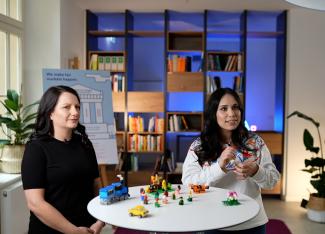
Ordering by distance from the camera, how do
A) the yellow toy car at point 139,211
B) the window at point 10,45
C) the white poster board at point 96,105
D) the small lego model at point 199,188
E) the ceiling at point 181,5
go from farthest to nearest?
the ceiling at point 181,5 < the window at point 10,45 < the white poster board at point 96,105 < the small lego model at point 199,188 < the yellow toy car at point 139,211

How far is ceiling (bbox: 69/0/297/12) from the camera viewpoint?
15.8 feet

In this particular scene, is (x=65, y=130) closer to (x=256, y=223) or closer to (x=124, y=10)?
(x=256, y=223)

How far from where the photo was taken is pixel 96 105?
3699mm

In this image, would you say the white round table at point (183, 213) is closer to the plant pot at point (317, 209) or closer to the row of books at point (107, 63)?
the plant pot at point (317, 209)

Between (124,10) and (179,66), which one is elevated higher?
(124,10)

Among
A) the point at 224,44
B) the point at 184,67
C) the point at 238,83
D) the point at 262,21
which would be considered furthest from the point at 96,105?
the point at 262,21

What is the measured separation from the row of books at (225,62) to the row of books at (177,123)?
0.84 m

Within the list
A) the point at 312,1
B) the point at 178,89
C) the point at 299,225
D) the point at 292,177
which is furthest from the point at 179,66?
the point at 312,1

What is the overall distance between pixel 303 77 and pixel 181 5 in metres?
2.01

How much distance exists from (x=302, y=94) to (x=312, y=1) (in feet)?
15.6

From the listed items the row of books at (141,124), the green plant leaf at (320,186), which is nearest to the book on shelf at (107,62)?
the row of books at (141,124)

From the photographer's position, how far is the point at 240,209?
158cm

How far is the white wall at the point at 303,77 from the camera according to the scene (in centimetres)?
512

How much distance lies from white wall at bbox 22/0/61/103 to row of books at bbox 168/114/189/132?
187cm
